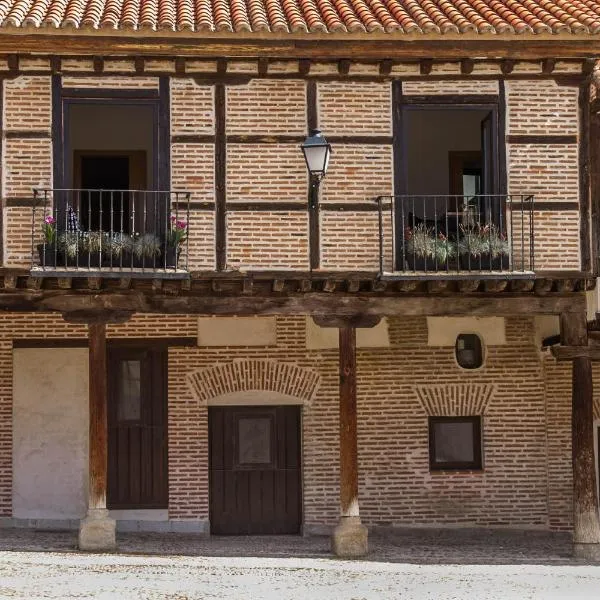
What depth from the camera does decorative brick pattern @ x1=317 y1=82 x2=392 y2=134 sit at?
49.1ft

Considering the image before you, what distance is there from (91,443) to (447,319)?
5.39 meters

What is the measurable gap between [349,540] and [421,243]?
367 cm

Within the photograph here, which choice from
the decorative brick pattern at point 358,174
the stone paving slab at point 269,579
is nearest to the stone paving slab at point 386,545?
the stone paving slab at point 269,579

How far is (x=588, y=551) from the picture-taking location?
14.9 metres

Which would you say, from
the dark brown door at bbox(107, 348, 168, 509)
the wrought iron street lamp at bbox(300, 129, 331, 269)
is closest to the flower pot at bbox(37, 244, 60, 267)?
the dark brown door at bbox(107, 348, 168, 509)

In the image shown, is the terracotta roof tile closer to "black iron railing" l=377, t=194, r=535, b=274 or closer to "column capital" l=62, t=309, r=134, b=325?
"black iron railing" l=377, t=194, r=535, b=274

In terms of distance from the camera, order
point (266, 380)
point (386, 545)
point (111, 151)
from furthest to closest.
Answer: point (111, 151), point (266, 380), point (386, 545)

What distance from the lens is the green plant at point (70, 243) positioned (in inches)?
563

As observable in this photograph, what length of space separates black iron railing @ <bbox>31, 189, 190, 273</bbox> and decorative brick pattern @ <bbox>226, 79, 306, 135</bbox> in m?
1.16

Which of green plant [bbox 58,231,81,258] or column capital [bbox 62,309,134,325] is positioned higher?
green plant [bbox 58,231,81,258]

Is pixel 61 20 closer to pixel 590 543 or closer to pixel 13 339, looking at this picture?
pixel 13 339

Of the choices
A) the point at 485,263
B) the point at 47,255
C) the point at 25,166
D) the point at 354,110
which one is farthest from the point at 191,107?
the point at 485,263

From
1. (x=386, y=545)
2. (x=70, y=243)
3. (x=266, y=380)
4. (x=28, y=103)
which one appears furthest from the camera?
(x=266, y=380)

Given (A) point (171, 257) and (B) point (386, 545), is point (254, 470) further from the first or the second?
(A) point (171, 257)
